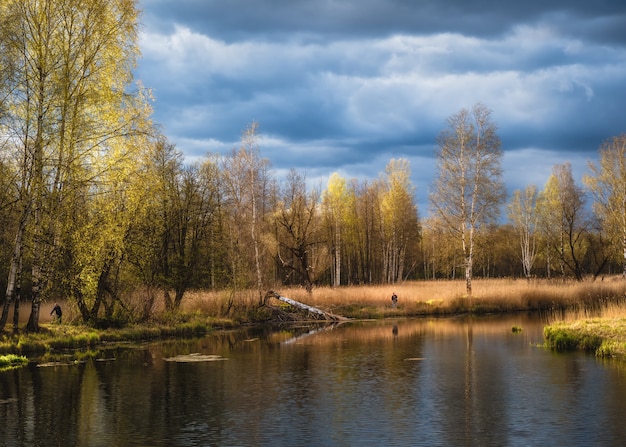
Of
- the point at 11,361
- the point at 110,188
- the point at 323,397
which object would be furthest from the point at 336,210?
the point at 323,397

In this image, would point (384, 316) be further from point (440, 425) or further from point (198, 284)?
point (440, 425)

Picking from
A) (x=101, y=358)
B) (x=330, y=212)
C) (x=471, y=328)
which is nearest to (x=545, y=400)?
(x=101, y=358)

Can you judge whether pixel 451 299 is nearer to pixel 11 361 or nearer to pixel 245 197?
pixel 245 197

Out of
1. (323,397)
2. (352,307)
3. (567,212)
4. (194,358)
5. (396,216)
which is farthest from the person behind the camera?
(396,216)

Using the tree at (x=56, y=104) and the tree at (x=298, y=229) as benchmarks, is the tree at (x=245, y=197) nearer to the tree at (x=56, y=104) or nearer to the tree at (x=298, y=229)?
the tree at (x=298, y=229)

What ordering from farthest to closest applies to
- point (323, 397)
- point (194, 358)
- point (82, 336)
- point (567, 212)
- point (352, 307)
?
point (567, 212), point (352, 307), point (82, 336), point (194, 358), point (323, 397)

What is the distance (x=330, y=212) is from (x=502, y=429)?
227 feet

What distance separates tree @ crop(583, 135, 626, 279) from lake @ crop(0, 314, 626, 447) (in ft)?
123

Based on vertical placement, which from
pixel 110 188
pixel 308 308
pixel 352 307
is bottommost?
pixel 352 307

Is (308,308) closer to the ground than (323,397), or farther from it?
farther from it

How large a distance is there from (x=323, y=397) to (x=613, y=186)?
53.6 m

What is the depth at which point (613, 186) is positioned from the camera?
2462 inches

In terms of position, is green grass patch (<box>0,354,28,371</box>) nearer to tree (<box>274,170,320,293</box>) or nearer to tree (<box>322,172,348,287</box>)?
tree (<box>274,170,320,293</box>)

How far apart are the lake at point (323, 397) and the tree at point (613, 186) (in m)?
37.6
